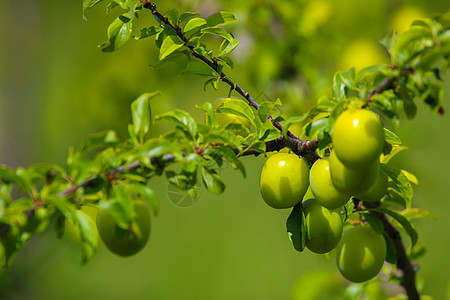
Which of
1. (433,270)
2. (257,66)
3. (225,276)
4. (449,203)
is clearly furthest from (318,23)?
(225,276)

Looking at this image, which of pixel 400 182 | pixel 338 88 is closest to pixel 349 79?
pixel 338 88

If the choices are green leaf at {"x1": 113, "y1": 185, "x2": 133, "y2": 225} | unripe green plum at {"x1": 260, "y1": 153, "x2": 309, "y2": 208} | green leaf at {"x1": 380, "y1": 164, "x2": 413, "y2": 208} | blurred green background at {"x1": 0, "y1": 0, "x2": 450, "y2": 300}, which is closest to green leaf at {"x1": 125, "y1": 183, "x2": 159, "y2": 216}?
green leaf at {"x1": 113, "y1": 185, "x2": 133, "y2": 225}

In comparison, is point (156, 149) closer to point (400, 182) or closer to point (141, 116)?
point (141, 116)

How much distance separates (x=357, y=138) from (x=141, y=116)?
189 mm

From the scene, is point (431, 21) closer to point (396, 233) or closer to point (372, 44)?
point (396, 233)

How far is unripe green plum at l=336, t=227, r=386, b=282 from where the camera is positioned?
50 centimetres

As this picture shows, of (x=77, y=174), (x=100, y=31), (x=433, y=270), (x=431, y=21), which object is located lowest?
(x=77, y=174)

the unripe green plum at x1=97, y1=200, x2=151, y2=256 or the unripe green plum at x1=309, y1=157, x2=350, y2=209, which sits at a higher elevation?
the unripe green plum at x1=309, y1=157, x2=350, y2=209

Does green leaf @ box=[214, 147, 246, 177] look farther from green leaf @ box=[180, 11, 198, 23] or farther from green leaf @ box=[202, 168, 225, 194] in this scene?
green leaf @ box=[180, 11, 198, 23]

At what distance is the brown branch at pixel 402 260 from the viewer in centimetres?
54

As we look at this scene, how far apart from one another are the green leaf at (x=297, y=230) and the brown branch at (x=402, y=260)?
0.10 metres

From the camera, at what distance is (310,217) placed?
0.47 meters

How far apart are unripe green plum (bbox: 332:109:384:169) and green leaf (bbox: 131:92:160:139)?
0.16m

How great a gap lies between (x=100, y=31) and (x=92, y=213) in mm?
788
